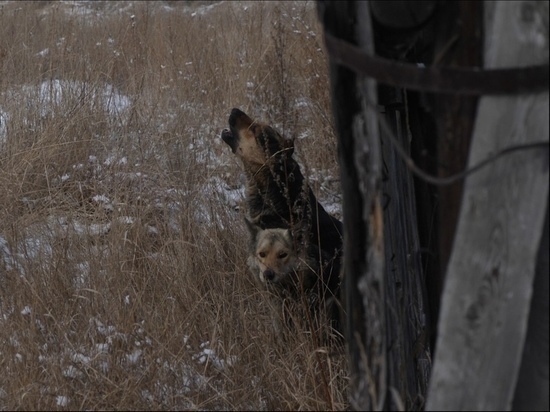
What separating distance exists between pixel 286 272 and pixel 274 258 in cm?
9

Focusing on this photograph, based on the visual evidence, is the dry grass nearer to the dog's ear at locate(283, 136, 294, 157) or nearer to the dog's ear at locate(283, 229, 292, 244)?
the dog's ear at locate(283, 136, 294, 157)

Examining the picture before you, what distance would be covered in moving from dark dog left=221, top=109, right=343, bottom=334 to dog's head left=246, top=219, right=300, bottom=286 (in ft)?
0.24

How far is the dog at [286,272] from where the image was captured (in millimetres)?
3938

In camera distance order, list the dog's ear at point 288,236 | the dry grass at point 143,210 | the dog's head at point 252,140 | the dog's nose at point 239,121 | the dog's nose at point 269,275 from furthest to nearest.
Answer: the dog's nose at point 239,121 < the dog's head at point 252,140 < the dog's ear at point 288,236 < the dog's nose at point 269,275 < the dry grass at point 143,210

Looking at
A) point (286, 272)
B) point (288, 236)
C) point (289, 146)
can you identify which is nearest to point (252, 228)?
point (288, 236)

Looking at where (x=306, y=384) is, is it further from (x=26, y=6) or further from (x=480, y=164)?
(x=26, y=6)

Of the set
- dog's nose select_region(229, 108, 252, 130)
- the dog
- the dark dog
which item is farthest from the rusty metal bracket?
dog's nose select_region(229, 108, 252, 130)

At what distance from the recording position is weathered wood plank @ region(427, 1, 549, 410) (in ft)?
5.94

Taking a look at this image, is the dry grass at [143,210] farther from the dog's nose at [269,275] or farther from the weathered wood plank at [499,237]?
the weathered wood plank at [499,237]

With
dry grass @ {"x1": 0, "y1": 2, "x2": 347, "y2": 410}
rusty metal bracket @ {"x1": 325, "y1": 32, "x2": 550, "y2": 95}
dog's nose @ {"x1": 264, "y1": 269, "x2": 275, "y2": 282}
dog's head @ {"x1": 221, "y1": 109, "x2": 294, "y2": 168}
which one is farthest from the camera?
dog's head @ {"x1": 221, "y1": 109, "x2": 294, "y2": 168}

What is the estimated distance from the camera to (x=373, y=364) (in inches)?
80.9

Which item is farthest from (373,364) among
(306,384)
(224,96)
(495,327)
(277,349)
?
(224,96)

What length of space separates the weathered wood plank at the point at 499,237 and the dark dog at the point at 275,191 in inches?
82.3

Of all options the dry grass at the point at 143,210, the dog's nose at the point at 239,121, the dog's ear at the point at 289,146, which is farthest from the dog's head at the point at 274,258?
the dog's nose at the point at 239,121
